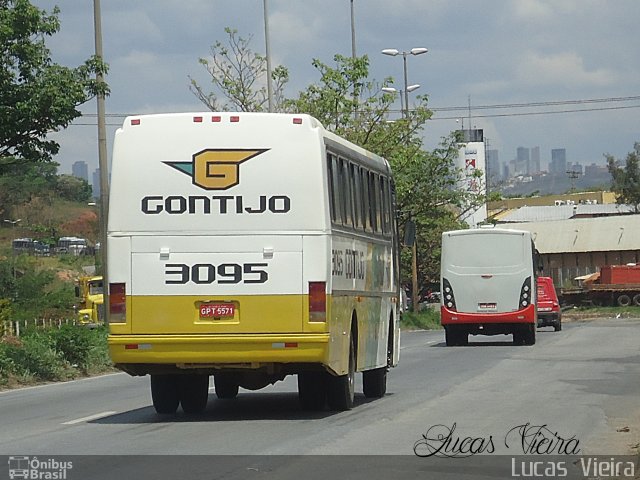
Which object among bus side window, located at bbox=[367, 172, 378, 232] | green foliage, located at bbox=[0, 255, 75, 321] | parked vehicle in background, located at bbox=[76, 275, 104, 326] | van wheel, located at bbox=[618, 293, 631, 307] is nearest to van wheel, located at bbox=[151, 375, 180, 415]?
bus side window, located at bbox=[367, 172, 378, 232]

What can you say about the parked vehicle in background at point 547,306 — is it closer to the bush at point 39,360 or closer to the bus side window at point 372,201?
the bush at point 39,360

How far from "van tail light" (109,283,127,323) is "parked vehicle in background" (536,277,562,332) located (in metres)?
34.9

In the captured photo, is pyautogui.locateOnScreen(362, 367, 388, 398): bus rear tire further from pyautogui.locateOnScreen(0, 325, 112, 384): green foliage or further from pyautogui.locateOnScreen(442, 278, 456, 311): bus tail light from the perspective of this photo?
pyautogui.locateOnScreen(442, 278, 456, 311): bus tail light

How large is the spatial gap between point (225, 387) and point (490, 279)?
740 inches

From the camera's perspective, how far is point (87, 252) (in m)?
110

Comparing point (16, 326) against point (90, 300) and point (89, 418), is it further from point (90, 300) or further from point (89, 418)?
point (89, 418)

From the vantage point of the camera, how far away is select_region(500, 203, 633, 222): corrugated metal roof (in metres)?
151

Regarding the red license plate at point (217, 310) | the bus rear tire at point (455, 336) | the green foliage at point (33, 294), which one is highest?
the green foliage at point (33, 294)

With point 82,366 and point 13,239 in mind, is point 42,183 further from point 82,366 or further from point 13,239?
point 82,366

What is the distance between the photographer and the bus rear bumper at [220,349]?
50.7 feet

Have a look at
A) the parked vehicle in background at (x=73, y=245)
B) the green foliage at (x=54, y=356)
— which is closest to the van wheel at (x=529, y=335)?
the green foliage at (x=54, y=356)

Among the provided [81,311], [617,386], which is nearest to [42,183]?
[81,311]

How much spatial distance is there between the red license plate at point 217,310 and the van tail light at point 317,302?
33.0 inches

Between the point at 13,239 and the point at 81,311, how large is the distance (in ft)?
146
